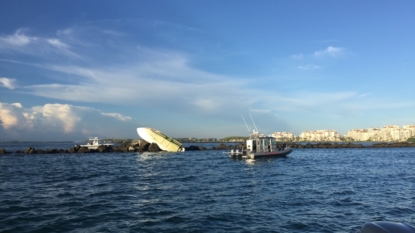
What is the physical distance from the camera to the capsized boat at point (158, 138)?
230 ft

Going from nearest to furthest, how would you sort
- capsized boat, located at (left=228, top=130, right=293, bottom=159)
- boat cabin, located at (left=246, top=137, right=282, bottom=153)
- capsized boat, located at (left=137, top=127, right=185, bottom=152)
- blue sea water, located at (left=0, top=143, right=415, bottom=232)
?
blue sea water, located at (left=0, top=143, right=415, bottom=232)
capsized boat, located at (left=228, top=130, right=293, bottom=159)
boat cabin, located at (left=246, top=137, right=282, bottom=153)
capsized boat, located at (left=137, top=127, right=185, bottom=152)

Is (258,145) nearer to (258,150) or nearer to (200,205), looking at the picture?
(258,150)

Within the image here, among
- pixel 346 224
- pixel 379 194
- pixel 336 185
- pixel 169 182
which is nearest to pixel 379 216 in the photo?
pixel 346 224

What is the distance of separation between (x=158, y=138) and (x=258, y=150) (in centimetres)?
2969

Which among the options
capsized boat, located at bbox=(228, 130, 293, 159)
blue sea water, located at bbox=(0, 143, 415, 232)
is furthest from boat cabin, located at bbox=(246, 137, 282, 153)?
blue sea water, located at bbox=(0, 143, 415, 232)

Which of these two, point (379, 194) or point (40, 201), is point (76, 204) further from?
point (379, 194)

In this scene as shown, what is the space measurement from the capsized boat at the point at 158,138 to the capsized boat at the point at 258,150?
24926mm

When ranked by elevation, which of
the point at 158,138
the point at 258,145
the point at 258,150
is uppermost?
the point at 158,138

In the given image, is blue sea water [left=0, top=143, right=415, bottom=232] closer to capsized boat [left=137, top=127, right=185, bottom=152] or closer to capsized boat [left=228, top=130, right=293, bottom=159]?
capsized boat [left=228, top=130, right=293, bottom=159]

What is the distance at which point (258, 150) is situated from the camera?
50.2 metres

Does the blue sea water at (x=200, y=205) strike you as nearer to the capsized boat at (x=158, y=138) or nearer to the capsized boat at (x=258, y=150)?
the capsized boat at (x=258, y=150)

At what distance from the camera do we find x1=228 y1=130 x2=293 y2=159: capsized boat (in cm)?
4841

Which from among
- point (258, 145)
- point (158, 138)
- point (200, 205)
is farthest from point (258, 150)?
point (200, 205)

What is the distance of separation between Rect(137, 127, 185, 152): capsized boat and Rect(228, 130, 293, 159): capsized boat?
24.9m
